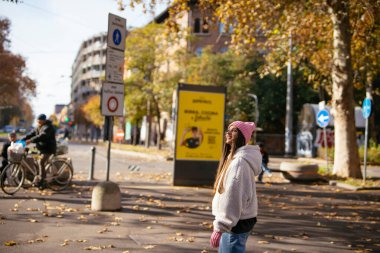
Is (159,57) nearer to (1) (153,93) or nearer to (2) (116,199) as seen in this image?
(1) (153,93)

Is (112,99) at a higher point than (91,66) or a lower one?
lower

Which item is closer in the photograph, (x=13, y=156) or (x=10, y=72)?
(x=13, y=156)

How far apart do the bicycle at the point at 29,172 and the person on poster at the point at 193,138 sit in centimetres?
342

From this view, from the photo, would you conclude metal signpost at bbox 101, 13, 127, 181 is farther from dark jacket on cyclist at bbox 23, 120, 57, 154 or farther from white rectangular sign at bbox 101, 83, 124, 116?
dark jacket on cyclist at bbox 23, 120, 57, 154

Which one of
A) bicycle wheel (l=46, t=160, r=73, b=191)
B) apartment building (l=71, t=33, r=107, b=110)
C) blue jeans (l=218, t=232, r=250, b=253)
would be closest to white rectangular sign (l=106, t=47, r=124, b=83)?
bicycle wheel (l=46, t=160, r=73, b=191)

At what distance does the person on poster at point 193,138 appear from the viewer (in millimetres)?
14260

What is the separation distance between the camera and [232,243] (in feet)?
11.9

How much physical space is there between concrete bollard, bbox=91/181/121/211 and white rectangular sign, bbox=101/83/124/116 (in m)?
1.32

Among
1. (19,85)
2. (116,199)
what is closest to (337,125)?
(116,199)

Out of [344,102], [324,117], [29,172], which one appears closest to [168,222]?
[29,172]

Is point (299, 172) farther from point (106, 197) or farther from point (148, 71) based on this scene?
point (148, 71)

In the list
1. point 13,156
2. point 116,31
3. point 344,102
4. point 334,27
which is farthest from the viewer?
point 334,27

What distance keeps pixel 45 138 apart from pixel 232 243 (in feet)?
28.5

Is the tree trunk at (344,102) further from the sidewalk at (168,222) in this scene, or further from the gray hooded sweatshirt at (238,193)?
the gray hooded sweatshirt at (238,193)
